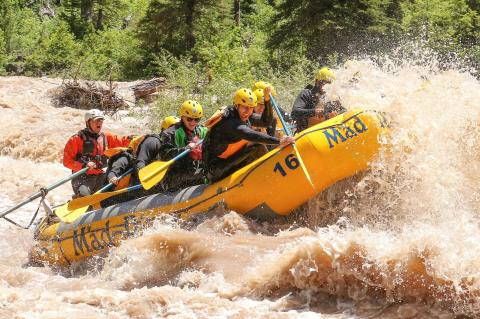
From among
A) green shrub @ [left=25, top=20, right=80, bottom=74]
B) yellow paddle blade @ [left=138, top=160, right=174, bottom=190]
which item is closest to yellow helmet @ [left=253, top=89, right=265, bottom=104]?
yellow paddle blade @ [left=138, top=160, right=174, bottom=190]

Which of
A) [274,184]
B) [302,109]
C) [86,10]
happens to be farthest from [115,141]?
[86,10]

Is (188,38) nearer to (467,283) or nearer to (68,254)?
(68,254)

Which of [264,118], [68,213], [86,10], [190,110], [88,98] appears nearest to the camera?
[190,110]

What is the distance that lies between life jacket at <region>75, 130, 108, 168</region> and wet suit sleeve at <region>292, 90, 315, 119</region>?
2.45 meters

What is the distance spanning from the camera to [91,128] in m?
7.72

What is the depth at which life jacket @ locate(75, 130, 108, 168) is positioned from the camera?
771 centimetres

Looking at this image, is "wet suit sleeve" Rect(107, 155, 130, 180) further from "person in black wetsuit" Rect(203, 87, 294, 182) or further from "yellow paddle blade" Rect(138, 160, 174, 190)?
"person in black wetsuit" Rect(203, 87, 294, 182)

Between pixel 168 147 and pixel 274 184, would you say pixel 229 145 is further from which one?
pixel 168 147

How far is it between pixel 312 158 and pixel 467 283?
7.33 ft

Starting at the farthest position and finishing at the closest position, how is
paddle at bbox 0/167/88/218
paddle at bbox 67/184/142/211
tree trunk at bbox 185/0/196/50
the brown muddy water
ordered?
tree trunk at bbox 185/0/196/50, paddle at bbox 0/167/88/218, paddle at bbox 67/184/142/211, the brown muddy water

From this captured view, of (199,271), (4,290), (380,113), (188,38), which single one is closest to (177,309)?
(199,271)

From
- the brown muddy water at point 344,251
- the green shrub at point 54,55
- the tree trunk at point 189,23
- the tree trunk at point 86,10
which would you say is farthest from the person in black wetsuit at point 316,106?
the tree trunk at point 86,10

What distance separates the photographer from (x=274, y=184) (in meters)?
6.03

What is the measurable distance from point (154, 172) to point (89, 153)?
1.56m
